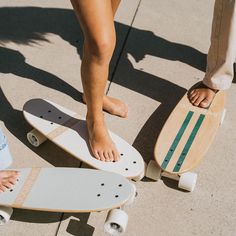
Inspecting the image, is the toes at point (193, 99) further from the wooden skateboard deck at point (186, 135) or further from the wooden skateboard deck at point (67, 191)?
the wooden skateboard deck at point (67, 191)

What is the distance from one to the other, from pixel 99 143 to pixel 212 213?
0.69 m

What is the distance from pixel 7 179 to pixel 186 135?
1.01m

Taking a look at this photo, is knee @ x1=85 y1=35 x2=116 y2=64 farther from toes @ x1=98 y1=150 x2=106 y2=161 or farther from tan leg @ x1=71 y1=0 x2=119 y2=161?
toes @ x1=98 y1=150 x2=106 y2=161

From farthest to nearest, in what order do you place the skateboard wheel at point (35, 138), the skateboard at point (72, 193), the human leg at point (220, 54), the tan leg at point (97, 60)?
the skateboard wheel at point (35, 138) < the human leg at point (220, 54) < the skateboard at point (72, 193) < the tan leg at point (97, 60)

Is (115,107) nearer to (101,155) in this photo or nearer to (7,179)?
(101,155)

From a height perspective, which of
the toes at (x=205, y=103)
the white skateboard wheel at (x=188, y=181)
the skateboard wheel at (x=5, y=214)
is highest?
the toes at (x=205, y=103)

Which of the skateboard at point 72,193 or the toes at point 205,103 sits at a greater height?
the toes at point 205,103

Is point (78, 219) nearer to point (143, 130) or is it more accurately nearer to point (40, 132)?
point (40, 132)

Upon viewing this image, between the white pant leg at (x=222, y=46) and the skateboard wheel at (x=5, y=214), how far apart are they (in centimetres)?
139

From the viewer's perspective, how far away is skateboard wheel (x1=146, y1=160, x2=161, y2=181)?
2105mm

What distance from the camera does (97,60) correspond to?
74.0 inches

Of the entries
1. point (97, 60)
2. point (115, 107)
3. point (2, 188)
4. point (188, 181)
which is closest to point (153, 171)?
point (188, 181)

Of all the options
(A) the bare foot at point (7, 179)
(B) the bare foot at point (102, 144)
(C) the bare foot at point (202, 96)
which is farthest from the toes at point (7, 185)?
(C) the bare foot at point (202, 96)

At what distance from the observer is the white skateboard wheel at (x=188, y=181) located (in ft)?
6.74
